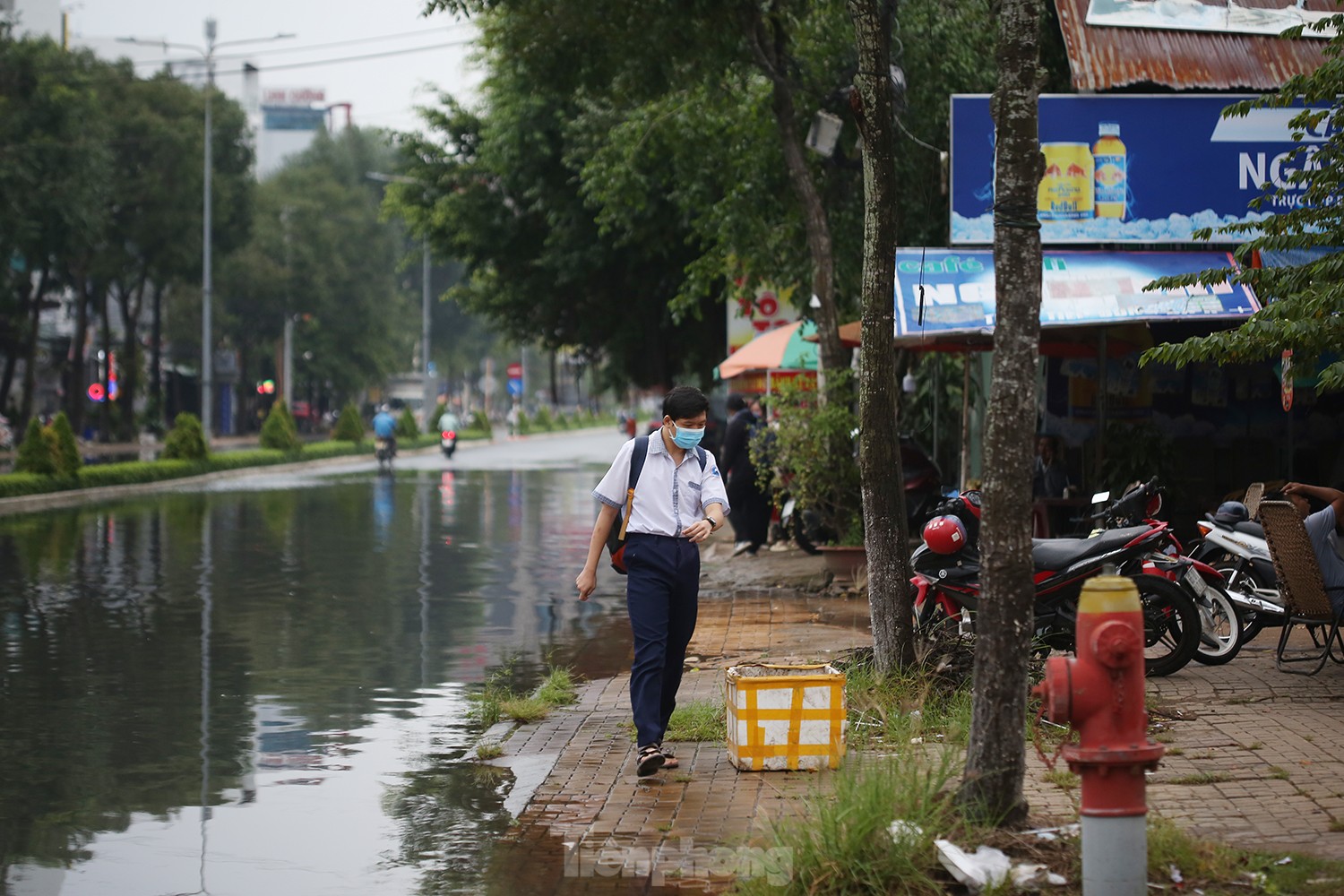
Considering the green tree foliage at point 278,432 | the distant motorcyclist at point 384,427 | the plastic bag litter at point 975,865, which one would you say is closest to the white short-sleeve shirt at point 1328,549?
the plastic bag litter at point 975,865

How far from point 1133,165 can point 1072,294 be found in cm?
208

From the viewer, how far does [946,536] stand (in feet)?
31.3

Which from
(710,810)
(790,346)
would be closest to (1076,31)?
(790,346)

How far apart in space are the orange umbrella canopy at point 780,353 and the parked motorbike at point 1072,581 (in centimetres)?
1002

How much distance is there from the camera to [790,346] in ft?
68.6

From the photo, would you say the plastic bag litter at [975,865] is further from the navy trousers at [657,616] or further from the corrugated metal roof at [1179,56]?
the corrugated metal roof at [1179,56]

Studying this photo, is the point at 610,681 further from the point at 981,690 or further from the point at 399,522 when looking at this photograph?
the point at 399,522

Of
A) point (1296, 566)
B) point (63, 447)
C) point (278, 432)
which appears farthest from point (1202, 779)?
point (278, 432)

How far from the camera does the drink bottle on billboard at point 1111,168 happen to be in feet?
48.6

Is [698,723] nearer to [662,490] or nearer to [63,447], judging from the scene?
[662,490]

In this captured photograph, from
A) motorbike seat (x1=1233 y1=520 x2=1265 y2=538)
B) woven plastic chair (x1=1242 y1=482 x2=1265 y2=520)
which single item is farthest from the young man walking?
woven plastic chair (x1=1242 y1=482 x2=1265 y2=520)

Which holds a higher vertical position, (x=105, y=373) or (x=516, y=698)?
(x=105, y=373)

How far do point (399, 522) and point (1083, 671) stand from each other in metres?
20.2

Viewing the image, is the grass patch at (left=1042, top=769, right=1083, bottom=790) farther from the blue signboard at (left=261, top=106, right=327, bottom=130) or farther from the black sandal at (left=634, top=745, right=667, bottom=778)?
the blue signboard at (left=261, top=106, right=327, bottom=130)
